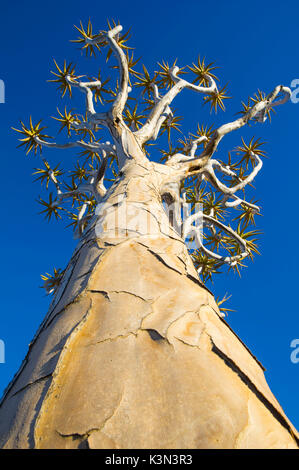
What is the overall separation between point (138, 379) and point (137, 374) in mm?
18

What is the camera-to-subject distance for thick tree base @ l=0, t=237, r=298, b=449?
0.76 m

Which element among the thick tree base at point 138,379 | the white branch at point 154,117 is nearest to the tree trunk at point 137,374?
the thick tree base at point 138,379

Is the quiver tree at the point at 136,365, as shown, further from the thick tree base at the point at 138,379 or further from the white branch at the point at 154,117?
the white branch at the point at 154,117

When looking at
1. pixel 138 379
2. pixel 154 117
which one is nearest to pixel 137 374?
pixel 138 379

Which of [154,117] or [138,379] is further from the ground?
[154,117]

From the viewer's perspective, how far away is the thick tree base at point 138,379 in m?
0.76

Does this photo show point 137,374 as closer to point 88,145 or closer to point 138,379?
point 138,379

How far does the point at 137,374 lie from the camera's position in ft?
2.94

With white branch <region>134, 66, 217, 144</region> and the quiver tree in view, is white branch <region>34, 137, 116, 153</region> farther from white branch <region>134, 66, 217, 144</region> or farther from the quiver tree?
the quiver tree

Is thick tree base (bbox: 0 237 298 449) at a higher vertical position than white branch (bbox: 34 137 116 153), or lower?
lower

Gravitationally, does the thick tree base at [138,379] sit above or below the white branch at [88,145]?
below

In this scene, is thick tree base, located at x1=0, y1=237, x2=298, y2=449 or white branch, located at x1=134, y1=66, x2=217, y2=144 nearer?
thick tree base, located at x1=0, y1=237, x2=298, y2=449

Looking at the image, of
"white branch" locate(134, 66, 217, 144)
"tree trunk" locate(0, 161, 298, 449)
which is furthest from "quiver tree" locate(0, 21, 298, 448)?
"white branch" locate(134, 66, 217, 144)

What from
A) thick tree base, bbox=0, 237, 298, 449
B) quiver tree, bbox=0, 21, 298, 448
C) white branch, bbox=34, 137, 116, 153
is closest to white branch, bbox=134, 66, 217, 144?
white branch, bbox=34, 137, 116, 153
